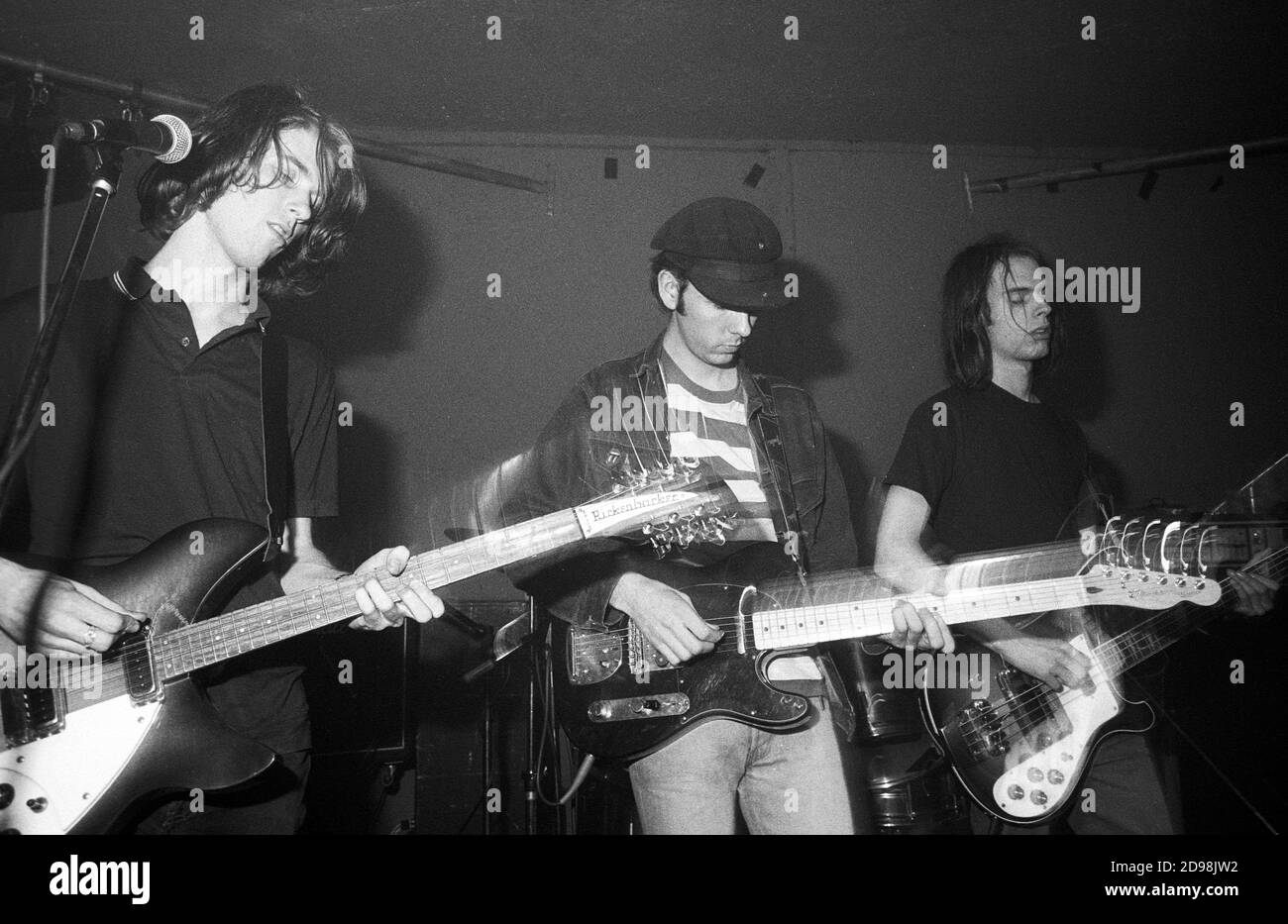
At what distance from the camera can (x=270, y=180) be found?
1744 millimetres

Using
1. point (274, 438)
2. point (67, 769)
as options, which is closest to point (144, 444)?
point (274, 438)

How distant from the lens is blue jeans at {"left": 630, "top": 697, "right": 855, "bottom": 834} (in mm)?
1587

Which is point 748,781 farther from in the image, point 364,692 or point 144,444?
point 144,444

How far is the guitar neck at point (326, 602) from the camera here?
5.00 ft

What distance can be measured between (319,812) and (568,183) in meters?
1.68

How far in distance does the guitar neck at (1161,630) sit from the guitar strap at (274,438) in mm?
1603

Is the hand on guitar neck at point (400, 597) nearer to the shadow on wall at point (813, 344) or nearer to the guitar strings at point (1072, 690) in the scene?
the guitar strings at point (1072, 690)

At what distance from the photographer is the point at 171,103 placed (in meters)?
2.26

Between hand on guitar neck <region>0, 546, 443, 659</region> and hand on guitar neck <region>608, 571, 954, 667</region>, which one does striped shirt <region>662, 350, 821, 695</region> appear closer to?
hand on guitar neck <region>608, 571, 954, 667</region>

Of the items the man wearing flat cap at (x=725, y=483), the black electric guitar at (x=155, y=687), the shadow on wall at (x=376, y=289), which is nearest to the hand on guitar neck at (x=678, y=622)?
the man wearing flat cap at (x=725, y=483)

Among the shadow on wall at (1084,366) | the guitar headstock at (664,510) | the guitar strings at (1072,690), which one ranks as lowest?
the guitar strings at (1072,690)

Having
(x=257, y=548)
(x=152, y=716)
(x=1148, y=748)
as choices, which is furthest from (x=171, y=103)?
(x=1148, y=748)

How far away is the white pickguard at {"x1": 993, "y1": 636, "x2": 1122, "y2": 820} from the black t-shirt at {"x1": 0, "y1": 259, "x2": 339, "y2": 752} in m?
1.36
